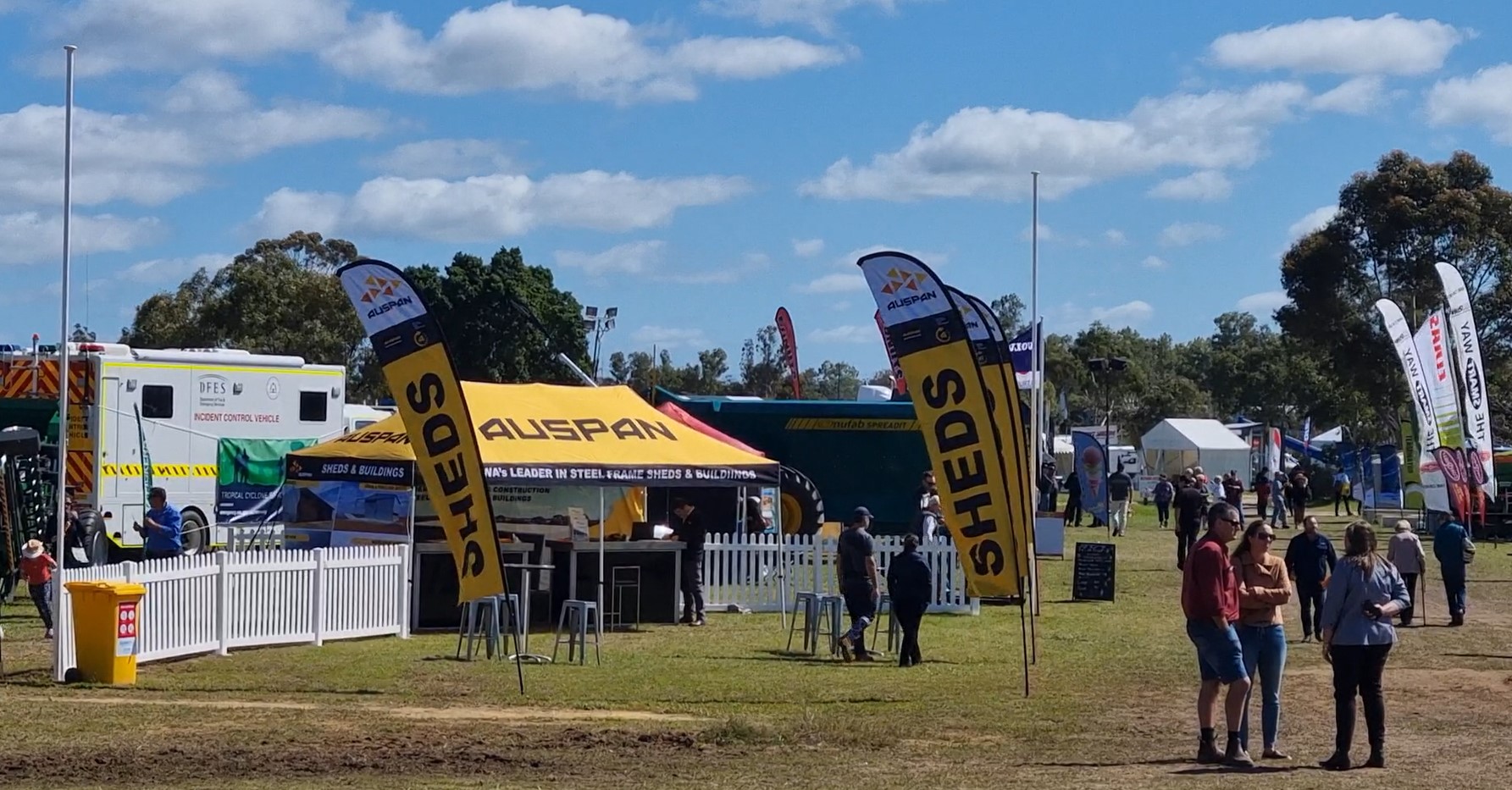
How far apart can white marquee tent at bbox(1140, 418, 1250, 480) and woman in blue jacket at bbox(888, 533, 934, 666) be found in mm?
48871

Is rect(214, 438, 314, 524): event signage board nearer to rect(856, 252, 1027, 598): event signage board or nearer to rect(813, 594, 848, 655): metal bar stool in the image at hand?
rect(813, 594, 848, 655): metal bar stool

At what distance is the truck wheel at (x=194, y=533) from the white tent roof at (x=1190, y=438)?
44.4 metres

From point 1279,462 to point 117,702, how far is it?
44807mm

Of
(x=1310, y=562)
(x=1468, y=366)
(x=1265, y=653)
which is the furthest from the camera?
(x=1468, y=366)

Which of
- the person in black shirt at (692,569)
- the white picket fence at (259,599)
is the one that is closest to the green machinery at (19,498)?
the white picket fence at (259,599)

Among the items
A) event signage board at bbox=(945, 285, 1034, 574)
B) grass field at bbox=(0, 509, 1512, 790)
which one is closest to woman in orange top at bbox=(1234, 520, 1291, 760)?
grass field at bbox=(0, 509, 1512, 790)

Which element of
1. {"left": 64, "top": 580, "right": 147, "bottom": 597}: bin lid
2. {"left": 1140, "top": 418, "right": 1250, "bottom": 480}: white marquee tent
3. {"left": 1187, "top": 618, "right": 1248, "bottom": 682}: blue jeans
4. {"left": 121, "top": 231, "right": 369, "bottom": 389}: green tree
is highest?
{"left": 121, "top": 231, "right": 369, "bottom": 389}: green tree

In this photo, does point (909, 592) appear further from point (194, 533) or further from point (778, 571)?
point (194, 533)

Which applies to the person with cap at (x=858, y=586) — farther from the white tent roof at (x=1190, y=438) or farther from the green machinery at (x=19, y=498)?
the white tent roof at (x=1190, y=438)

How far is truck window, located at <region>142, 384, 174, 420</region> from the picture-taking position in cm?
2578

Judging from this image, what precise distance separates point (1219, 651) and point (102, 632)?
30.7 ft

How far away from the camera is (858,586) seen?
688 inches

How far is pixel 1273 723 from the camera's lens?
10906mm

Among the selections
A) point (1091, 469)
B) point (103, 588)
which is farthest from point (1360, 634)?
point (1091, 469)
